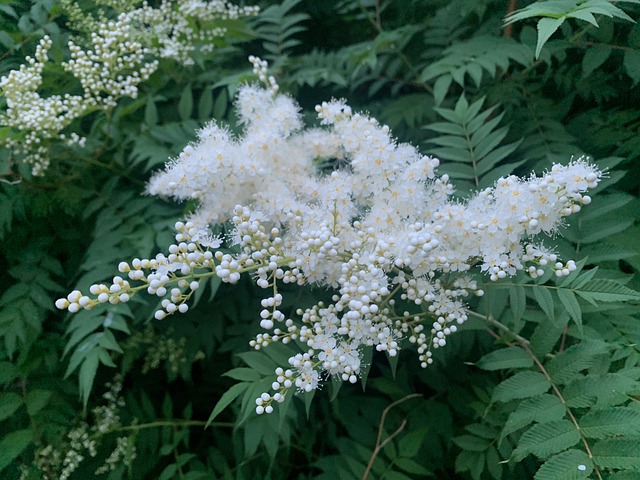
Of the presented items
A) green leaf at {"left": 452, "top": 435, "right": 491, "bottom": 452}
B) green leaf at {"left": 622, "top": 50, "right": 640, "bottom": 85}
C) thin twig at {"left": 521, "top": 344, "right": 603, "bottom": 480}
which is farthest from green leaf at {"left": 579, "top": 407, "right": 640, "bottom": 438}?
green leaf at {"left": 622, "top": 50, "right": 640, "bottom": 85}

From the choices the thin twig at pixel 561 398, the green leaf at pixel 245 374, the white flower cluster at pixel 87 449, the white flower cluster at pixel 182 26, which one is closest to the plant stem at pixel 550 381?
the thin twig at pixel 561 398

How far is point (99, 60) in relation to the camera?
6.35 feet

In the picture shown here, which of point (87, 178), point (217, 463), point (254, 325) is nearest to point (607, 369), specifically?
point (254, 325)

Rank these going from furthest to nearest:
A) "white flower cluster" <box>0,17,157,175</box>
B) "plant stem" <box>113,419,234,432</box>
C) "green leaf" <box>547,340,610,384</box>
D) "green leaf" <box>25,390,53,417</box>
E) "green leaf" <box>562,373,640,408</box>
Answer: "plant stem" <box>113,419,234,432</box>
"green leaf" <box>25,390,53,417</box>
"white flower cluster" <box>0,17,157,175</box>
"green leaf" <box>547,340,610,384</box>
"green leaf" <box>562,373,640,408</box>

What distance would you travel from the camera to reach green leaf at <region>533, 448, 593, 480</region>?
1131 mm

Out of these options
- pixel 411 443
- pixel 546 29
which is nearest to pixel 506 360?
pixel 411 443

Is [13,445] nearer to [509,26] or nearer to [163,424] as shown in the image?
[163,424]

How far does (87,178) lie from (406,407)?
1617 mm

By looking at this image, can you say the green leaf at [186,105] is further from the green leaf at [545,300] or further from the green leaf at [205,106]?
the green leaf at [545,300]

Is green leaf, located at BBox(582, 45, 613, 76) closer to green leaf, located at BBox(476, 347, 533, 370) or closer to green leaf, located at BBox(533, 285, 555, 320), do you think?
green leaf, located at BBox(533, 285, 555, 320)

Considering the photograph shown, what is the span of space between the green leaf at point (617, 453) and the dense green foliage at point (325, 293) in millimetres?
152

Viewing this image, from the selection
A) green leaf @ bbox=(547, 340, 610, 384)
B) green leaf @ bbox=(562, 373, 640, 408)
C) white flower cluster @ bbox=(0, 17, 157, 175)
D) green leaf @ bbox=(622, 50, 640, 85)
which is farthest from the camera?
white flower cluster @ bbox=(0, 17, 157, 175)

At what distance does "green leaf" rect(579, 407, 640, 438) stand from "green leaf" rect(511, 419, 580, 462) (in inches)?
1.2

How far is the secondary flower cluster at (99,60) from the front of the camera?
5.91ft
